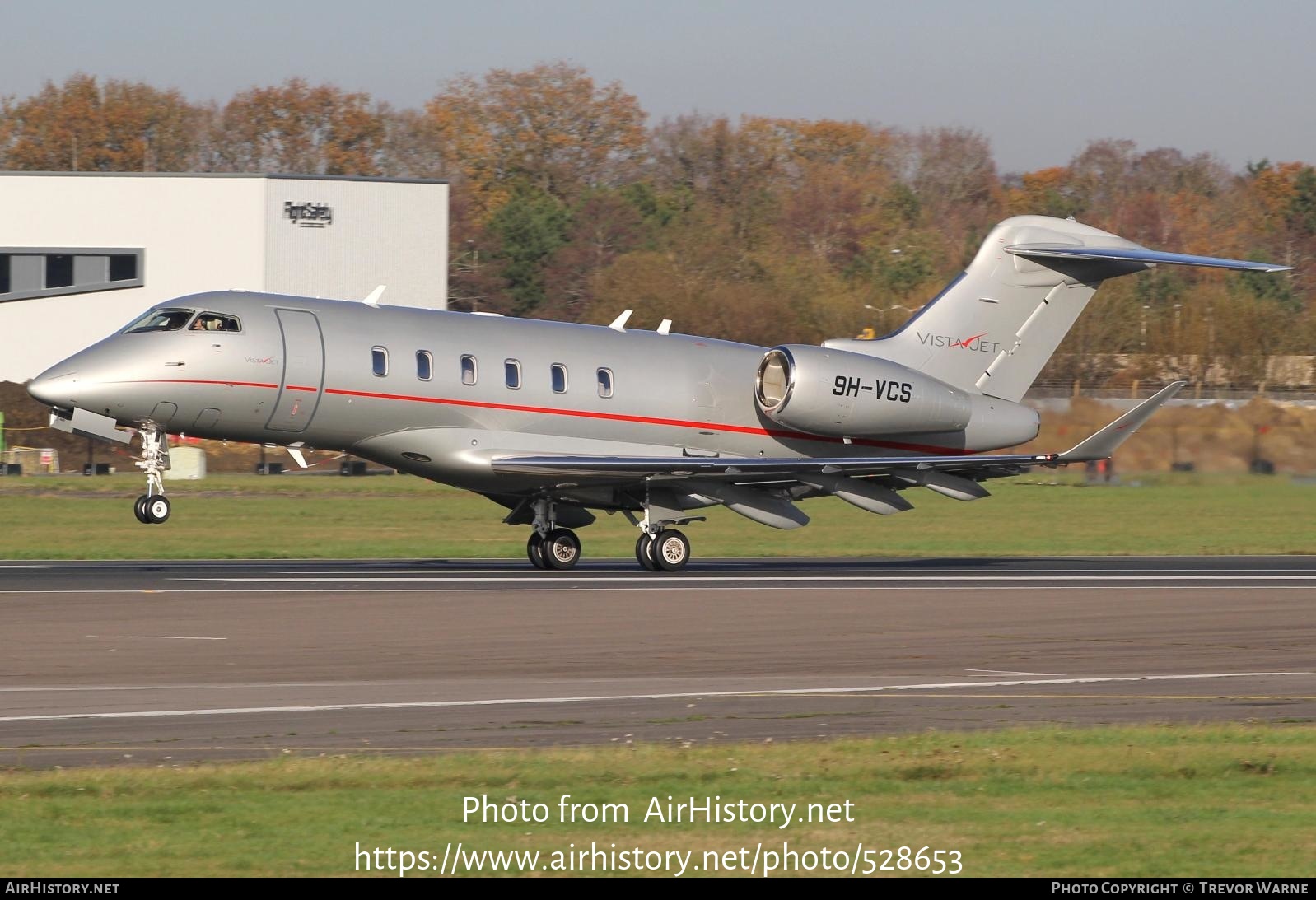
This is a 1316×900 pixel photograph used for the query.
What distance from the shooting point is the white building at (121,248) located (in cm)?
6531

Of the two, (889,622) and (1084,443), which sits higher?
(1084,443)

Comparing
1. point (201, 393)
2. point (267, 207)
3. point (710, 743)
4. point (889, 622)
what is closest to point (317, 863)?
point (710, 743)

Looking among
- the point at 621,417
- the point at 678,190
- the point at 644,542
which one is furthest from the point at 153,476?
the point at 678,190

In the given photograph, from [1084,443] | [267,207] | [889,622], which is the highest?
[267,207]

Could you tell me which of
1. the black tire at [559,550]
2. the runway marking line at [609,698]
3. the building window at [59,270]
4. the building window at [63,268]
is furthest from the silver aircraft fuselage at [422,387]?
the building window at [59,270]

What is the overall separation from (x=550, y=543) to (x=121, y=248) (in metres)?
44.5

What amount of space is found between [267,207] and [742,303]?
19.4m

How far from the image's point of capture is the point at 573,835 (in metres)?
8.62

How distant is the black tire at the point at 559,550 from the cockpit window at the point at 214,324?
235 inches

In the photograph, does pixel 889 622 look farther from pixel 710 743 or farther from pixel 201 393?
pixel 201 393

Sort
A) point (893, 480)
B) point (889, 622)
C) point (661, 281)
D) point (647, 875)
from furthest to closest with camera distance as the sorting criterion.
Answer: point (661, 281)
point (893, 480)
point (889, 622)
point (647, 875)

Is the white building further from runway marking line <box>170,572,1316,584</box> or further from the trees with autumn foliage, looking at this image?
runway marking line <box>170,572,1316,584</box>

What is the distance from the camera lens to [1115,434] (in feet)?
76.5

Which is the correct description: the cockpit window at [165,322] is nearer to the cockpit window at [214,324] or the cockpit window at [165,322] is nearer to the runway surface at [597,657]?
the cockpit window at [214,324]
